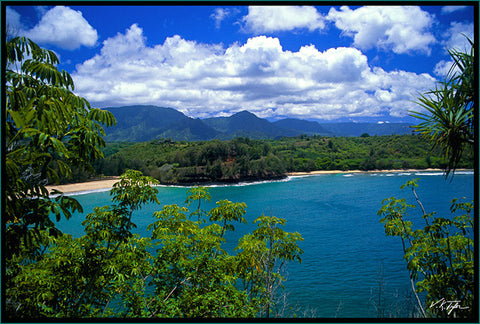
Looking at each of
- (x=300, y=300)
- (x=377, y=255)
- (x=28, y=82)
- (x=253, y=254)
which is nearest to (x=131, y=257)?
(x=253, y=254)

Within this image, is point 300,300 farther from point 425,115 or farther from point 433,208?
point 433,208

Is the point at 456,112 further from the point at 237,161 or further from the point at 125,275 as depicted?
the point at 237,161

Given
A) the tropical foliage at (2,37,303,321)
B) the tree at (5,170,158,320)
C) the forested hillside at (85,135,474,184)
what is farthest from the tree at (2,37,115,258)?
the forested hillside at (85,135,474,184)

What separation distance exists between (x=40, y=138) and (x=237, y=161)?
55.4 m

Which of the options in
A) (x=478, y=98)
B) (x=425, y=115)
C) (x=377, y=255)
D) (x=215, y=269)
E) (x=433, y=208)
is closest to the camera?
(x=478, y=98)

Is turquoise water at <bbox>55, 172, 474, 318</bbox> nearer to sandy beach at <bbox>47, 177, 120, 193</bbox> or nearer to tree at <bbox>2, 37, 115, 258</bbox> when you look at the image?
tree at <bbox>2, 37, 115, 258</bbox>

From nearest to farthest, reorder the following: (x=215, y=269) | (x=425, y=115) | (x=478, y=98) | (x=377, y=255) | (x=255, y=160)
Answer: (x=478, y=98) < (x=425, y=115) < (x=215, y=269) < (x=377, y=255) < (x=255, y=160)

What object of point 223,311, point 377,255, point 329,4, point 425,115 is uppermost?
point 329,4

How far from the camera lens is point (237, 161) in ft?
189

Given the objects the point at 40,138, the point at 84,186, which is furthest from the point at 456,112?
the point at 84,186

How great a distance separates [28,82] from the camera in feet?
10.4

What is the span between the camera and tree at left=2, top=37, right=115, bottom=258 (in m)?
2.38

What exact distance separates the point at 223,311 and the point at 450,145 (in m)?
3.28

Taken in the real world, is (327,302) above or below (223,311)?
below
